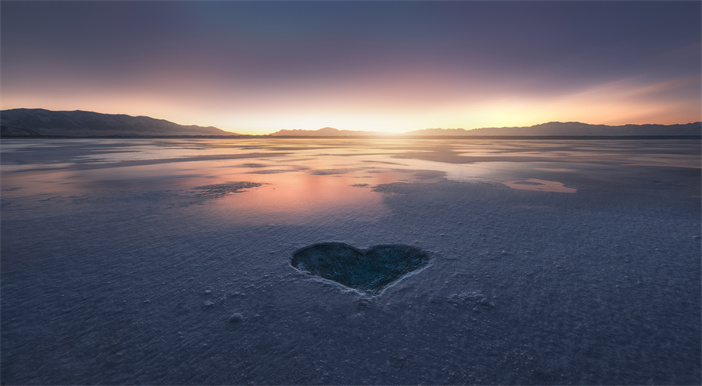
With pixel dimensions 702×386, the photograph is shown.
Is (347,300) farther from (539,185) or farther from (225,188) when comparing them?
(539,185)

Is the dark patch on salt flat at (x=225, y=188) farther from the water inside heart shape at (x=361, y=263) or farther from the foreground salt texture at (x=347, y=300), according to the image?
the water inside heart shape at (x=361, y=263)

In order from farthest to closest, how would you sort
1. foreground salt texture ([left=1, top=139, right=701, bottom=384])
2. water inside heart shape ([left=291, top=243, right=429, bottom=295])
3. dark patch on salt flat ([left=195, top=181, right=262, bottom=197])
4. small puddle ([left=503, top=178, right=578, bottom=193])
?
small puddle ([left=503, top=178, right=578, bottom=193]) < dark patch on salt flat ([left=195, top=181, right=262, bottom=197]) < water inside heart shape ([left=291, top=243, right=429, bottom=295]) < foreground salt texture ([left=1, top=139, right=701, bottom=384])

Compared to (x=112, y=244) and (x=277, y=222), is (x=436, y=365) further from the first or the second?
(x=112, y=244)

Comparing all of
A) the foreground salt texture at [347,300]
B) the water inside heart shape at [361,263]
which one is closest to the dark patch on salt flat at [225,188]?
the foreground salt texture at [347,300]

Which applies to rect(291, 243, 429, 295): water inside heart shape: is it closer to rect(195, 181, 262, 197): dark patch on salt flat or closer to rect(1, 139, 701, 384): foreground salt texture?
rect(1, 139, 701, 384): foreground salt texture

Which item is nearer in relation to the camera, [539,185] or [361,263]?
[361,263]

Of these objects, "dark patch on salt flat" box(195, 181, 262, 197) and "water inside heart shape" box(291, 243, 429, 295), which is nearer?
"water inside heart shape" box(291, 243, 429, 295)

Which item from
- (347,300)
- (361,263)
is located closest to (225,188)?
(361,263)

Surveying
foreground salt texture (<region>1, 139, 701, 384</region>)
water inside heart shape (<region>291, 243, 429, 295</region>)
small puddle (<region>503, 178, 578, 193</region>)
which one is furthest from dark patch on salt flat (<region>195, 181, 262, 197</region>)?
small puddle (<region>503, 178, 578, 193</region>)

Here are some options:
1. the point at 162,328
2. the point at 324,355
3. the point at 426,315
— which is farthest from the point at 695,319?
the point at 162,328
